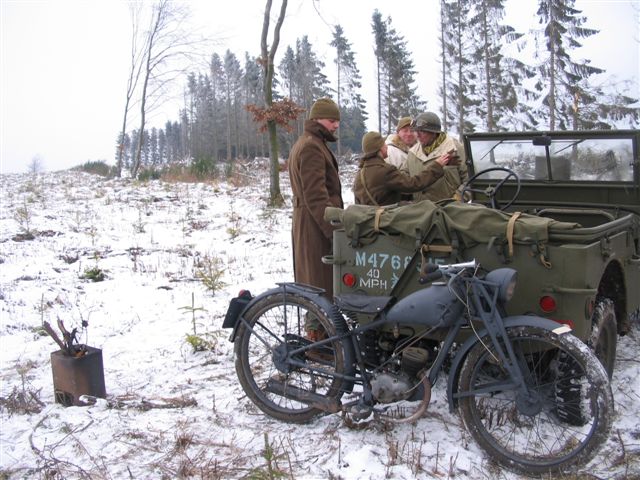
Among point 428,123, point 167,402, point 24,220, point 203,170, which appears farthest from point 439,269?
point 203,170

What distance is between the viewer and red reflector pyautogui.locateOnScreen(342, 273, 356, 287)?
3.53 metres

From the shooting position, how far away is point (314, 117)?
14.1 feet

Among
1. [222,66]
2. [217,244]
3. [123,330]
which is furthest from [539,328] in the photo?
[222,66]

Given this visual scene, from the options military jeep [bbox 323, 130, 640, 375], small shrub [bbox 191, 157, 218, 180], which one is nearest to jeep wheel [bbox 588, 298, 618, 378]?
military jeep [bbox 323, 130, 640, 375]

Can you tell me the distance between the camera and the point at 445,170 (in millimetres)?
5082

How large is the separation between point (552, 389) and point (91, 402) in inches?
118

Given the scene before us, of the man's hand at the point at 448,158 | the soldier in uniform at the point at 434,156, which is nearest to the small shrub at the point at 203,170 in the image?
the soldier in uniform at the point at 434,156

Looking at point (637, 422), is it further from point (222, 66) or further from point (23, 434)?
point (222, 66)

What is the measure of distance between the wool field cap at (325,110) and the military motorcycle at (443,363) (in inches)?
59.4

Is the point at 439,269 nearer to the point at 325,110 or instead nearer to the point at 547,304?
the point at 547,304

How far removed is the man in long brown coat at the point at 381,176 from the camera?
4.45 meters

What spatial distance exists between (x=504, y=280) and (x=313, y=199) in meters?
1.91

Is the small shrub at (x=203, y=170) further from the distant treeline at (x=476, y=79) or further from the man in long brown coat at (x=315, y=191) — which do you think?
the man in long brown coat at (x=315, y=191)

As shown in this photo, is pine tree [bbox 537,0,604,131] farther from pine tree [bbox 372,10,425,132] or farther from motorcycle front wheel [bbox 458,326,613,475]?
motorcycle front wheel [bbox 458,326,613,475]
